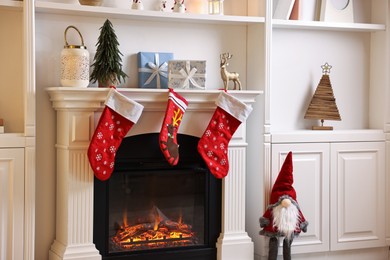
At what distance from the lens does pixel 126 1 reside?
12.4 feet

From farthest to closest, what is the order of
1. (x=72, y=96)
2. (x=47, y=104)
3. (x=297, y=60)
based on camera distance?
(x=297, y=60), (x=47, y=104), (x=72, y=96)

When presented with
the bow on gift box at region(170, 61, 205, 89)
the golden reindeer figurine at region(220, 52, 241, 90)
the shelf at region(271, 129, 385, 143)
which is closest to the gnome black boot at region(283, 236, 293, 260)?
the shelf at region(271, 129, 385, 143)

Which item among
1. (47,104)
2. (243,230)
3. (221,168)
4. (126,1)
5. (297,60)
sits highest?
(126,1)

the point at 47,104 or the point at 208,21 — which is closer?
the point at 47,104

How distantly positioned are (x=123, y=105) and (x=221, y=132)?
62cm

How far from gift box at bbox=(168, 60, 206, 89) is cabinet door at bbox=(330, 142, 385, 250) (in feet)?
3.32

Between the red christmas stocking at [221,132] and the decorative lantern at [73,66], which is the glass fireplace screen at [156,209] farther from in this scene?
the decorative lantern at [73,66]

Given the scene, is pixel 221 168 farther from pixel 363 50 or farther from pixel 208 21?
pixel 363 50

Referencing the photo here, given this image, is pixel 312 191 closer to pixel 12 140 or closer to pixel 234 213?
pixel 234 213

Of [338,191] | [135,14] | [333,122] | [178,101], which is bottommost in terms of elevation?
[338,191]

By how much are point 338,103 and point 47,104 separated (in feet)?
6.41

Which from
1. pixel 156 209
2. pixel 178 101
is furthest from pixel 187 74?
pixel 156 209

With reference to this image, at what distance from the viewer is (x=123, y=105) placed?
3.41m

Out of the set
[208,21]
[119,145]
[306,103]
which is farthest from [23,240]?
[306,103]
